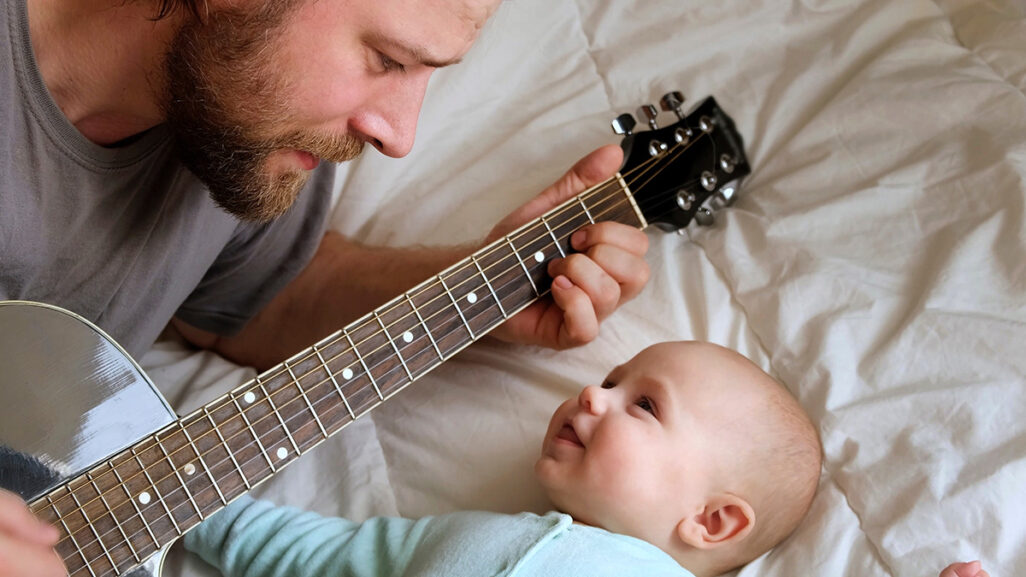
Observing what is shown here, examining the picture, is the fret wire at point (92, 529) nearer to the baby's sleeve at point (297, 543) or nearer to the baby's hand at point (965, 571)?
the baby's sleeve at point (297, 543)

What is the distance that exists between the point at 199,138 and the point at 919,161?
0.95 m

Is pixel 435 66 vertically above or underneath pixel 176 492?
above

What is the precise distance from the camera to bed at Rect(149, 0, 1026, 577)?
108 cm

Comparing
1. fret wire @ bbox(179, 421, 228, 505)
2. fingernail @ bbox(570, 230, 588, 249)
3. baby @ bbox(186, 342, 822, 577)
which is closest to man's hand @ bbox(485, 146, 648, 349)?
fingernail @ bbox(570, 230, 588, 249)

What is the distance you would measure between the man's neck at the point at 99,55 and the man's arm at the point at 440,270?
417mm

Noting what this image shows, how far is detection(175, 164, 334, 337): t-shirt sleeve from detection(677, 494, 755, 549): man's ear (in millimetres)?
709

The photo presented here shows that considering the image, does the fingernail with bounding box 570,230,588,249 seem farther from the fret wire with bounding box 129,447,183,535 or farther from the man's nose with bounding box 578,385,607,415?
the fret wire with bounding box 129,447,183,535

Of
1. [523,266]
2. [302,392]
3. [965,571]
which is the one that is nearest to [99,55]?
[302,392]

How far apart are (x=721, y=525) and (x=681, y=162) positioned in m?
0.54

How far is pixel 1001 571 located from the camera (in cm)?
97

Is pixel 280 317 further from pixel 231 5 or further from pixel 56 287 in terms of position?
pixel 231 5

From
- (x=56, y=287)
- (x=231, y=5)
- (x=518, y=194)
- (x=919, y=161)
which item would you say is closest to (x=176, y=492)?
(x=56, y=287)

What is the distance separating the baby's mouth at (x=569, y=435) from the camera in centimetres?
109

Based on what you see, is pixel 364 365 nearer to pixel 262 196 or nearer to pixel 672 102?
pixel 262 196
